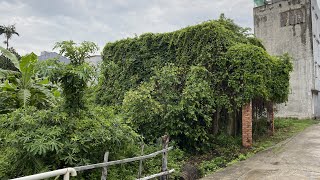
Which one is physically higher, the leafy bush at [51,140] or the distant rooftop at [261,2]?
the distant rooftop at [261,2]

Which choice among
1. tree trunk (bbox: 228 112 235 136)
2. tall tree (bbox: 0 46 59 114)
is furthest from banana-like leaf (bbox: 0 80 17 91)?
tree trunk (bbox: 228 112 235 136)

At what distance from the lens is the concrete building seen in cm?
2039

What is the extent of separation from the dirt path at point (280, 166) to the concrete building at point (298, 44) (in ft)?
39.7

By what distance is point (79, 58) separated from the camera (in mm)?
4738

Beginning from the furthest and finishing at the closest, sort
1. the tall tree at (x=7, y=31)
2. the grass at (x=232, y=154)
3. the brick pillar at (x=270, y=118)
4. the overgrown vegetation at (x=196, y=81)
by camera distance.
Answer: the tall tree at (x=7, y=31) < the brick pillar at (x=270, y=118) < the overgrown vegetation at (x=196, y=81) < the grass at (x=232, y=154)

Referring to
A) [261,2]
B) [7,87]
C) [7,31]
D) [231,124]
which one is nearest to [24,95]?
[7,87]

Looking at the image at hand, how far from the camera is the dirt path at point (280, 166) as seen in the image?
6164mm

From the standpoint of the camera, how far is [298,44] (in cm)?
2084

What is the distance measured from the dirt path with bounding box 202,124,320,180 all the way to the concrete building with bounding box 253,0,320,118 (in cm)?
1211

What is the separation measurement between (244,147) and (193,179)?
3.53 metres

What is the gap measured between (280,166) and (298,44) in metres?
16.3

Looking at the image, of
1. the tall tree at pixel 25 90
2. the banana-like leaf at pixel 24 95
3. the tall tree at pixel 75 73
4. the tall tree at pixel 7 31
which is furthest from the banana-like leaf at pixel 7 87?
the tall tree at pixel 7 31

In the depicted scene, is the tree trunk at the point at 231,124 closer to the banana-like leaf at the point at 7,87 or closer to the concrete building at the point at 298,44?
the banana-like leaf at the point at 7,87

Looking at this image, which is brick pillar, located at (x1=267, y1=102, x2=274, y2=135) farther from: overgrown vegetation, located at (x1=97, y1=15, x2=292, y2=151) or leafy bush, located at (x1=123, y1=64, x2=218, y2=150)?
leafy bush, located at (x1=123, y1=64, x2=218, y2=150)
